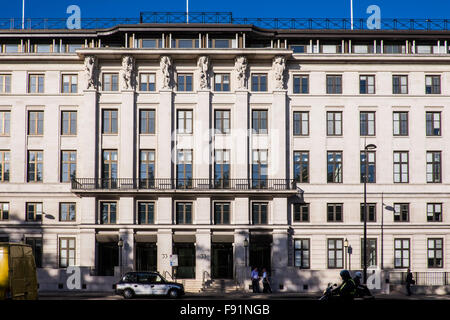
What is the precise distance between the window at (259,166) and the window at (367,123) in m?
8.75

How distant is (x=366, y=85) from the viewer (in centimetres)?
4984

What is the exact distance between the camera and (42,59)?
161 feet

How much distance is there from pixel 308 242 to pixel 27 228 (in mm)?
23816

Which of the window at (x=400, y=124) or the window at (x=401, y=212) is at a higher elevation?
the window at (x=400, y=124)

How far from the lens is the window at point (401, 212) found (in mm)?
48625

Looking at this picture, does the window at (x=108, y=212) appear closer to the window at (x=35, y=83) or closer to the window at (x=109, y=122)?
the window at (x=109, y=122)

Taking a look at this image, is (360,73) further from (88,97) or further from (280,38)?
(88,97)

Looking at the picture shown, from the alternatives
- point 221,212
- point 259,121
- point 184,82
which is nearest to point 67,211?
point 221,212

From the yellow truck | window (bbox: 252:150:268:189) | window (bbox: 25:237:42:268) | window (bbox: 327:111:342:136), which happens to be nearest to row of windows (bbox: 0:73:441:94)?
window (bbox: 327:111:342:136)

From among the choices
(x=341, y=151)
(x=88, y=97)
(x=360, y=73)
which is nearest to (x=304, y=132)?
(x=341, y=151)

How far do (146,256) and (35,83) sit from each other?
1787 centimetres

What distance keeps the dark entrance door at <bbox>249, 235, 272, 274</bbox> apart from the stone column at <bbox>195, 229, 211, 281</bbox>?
3.59 meters

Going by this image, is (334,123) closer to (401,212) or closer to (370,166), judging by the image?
(370,166)

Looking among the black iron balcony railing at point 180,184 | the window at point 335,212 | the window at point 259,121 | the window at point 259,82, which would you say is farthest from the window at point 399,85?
the black iron balcony railing at point 180,184
